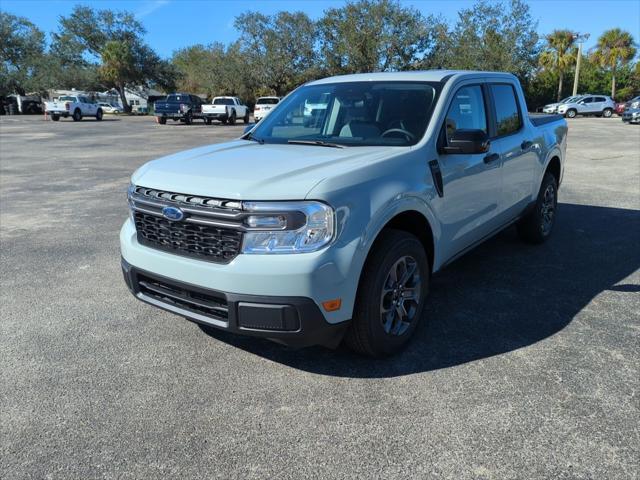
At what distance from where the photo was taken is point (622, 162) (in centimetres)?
1348

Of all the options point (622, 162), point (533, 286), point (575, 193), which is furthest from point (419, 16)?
point (533, 286)

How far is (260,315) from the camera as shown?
274 cm

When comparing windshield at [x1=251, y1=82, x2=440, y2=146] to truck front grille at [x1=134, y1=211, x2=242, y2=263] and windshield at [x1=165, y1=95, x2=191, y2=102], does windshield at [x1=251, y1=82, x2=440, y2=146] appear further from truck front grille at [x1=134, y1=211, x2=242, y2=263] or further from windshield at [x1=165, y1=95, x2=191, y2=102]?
windshield at [x1=165, y1=95, x2=191, y2=102]

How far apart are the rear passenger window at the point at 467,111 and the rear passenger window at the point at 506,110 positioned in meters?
0.32

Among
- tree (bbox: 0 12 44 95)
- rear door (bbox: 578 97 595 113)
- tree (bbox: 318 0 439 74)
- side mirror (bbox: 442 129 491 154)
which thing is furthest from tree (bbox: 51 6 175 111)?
side mirror (bbox: 442 129 491 154)

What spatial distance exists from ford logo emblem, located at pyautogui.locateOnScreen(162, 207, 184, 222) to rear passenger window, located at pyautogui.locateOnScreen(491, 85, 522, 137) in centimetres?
297

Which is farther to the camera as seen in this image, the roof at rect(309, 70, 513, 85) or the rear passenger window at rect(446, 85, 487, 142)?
the roof at rect(309, 70, 513, 85)

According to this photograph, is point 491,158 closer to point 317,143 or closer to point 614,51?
point 317,143

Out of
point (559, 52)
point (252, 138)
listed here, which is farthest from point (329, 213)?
point (559, 52)

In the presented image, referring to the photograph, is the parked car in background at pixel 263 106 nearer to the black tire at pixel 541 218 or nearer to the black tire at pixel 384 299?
the black tire at pixel 541 218

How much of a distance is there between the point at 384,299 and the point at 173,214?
1374 millimetres

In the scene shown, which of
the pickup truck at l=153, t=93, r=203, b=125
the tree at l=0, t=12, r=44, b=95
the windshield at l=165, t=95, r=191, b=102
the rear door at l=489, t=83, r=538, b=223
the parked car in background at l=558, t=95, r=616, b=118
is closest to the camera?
the rear door at l=489, t=83, r=538, b=223

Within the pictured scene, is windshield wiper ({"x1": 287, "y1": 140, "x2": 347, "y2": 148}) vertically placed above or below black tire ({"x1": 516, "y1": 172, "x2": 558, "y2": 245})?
above

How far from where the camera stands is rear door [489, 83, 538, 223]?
460 centimetres
